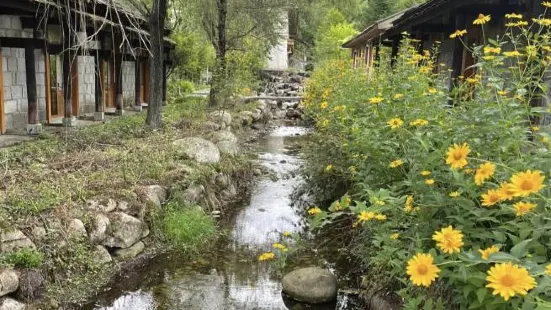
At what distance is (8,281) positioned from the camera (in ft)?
14.8

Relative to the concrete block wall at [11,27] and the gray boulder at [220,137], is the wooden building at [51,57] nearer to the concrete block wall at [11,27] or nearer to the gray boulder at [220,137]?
the concrete block wall at [11,27]

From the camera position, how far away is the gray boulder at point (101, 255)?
5.75m

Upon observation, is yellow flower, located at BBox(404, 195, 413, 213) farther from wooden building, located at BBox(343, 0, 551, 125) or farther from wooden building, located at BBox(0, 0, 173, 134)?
wooden building, located at BBox(0, 0, 173, 134)

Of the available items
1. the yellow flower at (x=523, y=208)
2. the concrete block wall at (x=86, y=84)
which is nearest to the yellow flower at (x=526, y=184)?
the yellow flower at (x=523, y=208)

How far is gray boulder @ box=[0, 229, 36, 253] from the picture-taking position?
4.77 meters

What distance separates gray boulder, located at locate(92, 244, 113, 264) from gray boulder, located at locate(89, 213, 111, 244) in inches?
3.3

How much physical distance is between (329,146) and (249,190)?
9.09 feet

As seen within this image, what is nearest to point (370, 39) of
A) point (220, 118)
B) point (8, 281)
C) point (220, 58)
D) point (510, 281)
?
point (220, 58)

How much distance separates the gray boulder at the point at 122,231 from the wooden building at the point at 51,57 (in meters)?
2.69

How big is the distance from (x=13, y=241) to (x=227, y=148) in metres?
5.77

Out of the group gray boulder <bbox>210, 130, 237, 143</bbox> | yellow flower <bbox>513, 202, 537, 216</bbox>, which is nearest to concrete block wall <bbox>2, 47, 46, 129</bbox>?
gray boulder <bbox>210, 130, 237, 143</bbox>

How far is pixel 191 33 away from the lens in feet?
70.6

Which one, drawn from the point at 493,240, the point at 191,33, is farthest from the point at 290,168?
the point at 191,33

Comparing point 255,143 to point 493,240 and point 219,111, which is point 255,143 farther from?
point 493,240
